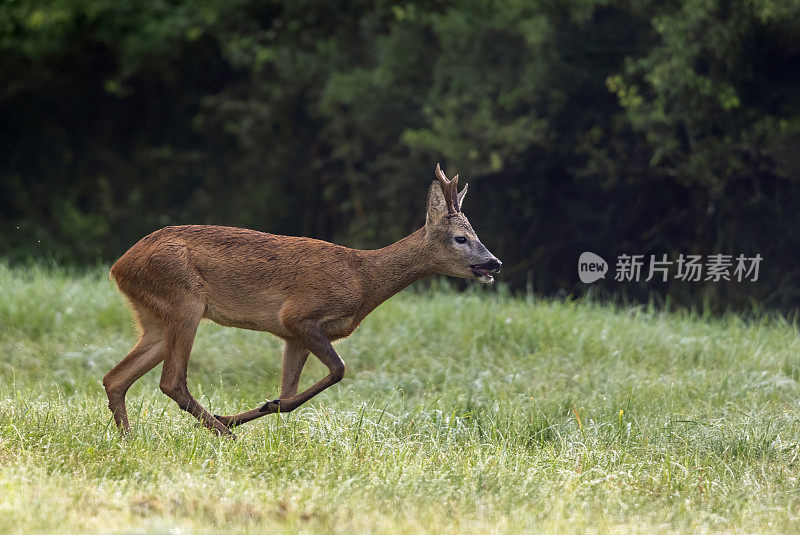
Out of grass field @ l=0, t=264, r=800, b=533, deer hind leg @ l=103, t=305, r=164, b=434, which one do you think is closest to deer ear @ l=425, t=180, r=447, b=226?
grass field @ l=0, t=264, r=800, b=533

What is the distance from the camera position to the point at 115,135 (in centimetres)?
2036

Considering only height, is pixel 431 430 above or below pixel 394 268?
below

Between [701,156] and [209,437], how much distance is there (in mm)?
9287

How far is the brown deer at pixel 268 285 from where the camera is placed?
6027 millimetres

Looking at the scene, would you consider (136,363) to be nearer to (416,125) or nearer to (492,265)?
(492,265)

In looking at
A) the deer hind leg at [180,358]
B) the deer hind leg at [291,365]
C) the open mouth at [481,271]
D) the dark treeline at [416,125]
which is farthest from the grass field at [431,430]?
the dark treeline at [416,125]

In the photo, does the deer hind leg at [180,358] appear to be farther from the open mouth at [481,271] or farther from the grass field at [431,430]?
the open mouth at [481,271]

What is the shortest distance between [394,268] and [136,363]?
1.57m

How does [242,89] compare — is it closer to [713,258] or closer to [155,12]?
[155,12]

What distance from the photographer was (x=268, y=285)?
6086 mm

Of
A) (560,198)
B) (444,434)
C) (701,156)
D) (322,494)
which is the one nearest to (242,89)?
(560,198)

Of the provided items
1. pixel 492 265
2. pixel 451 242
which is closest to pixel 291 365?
pixel 451 242

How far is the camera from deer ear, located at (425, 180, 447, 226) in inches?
247

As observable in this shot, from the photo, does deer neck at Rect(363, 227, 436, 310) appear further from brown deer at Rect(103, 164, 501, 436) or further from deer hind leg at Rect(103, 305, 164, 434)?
deer hind leg at Rect(103, 305, 164, 434)
